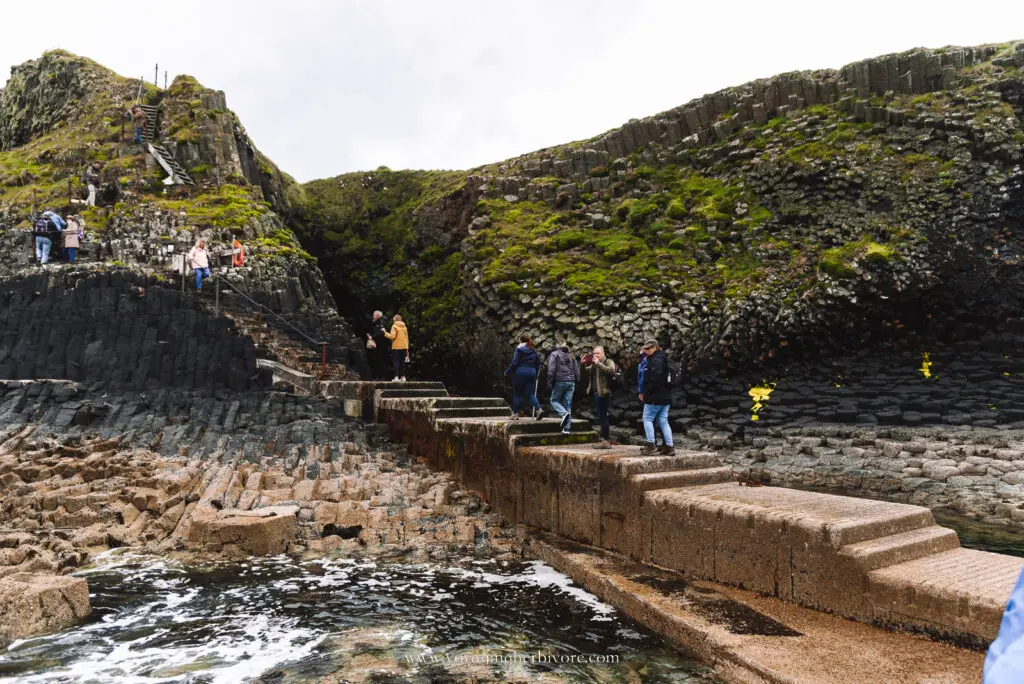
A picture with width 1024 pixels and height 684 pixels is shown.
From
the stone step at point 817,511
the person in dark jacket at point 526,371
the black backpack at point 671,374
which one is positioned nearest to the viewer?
the stone step at point 817,511

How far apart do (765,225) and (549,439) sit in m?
12.5

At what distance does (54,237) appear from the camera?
20.1 metres

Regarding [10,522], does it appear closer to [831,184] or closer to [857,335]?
[857,335]

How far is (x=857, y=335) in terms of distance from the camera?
16.9 meters

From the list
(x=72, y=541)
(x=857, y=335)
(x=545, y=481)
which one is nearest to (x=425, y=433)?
(x=545, y=481)

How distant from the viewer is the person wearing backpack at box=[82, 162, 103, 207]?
2469 centimetres

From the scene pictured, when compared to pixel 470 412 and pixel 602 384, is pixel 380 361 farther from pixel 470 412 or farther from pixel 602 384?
pixel 602 384

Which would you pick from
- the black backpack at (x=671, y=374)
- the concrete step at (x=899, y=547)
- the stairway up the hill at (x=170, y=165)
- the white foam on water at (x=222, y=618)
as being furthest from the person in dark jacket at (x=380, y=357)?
the concrete step at (x=899, y=547)

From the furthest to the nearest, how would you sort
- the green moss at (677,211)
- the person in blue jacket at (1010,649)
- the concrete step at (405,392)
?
the green moss at (677,211) < the concrete step at (405,392) < the person in blue jacket at (1010,649)

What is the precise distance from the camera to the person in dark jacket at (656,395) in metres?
8.49

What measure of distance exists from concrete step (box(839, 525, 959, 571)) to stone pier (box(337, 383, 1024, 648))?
1cm

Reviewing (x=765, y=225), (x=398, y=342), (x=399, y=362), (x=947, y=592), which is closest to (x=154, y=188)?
(x=399, y=362)

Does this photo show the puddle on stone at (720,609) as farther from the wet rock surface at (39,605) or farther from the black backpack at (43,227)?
the black backpack at (43,227)

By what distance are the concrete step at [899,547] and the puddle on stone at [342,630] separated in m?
1.48
